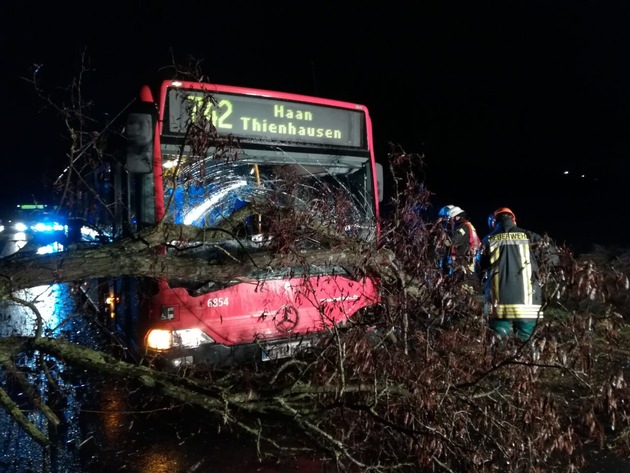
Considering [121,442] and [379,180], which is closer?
[121,442]

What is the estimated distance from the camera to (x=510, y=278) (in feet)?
15.5

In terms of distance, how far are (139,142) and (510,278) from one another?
3.70m

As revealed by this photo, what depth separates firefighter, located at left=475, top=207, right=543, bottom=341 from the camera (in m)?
4.69

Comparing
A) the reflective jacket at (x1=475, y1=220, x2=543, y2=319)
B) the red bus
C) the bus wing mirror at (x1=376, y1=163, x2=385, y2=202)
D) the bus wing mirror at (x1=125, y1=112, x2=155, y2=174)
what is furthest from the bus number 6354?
the reflective jacket at (x1=475, y1=220, x2=543, y2=319)

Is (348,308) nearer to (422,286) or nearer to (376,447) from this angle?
(422,286)

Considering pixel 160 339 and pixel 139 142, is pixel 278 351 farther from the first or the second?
pixel 139 142

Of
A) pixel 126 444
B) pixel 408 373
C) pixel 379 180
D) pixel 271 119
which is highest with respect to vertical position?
pixel 271 119

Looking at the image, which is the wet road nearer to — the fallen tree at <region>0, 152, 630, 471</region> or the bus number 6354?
the fallen tree at <region>0, 152, 630, 471</region>

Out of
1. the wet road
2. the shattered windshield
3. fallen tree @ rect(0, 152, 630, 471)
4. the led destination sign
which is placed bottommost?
the wet road

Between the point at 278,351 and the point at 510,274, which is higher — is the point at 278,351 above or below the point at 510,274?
below

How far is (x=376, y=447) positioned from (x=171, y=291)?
2.06 metres

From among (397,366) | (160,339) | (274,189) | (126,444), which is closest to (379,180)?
(274,189)

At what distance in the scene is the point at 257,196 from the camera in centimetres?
448

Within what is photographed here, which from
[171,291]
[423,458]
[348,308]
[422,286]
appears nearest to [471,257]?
[422,286]
